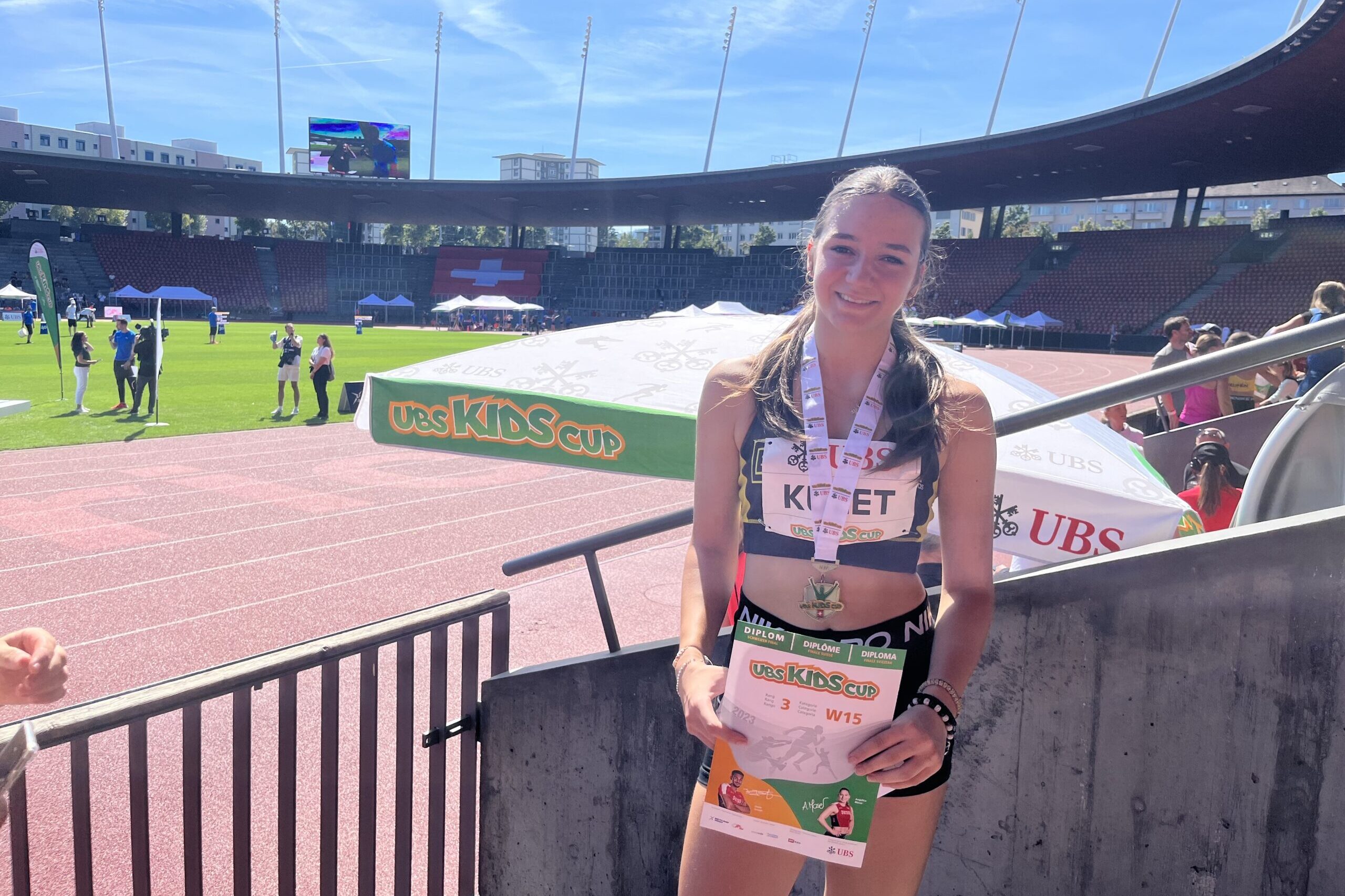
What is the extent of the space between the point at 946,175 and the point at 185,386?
36.0 metres

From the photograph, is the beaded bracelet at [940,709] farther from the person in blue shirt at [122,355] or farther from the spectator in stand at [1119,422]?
the person in blue shirt at [122,355]

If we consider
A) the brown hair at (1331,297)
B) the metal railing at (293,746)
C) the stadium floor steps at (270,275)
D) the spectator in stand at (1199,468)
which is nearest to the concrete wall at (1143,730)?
the metal railing at (293,746)

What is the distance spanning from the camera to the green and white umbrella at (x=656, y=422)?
3061 millimetres

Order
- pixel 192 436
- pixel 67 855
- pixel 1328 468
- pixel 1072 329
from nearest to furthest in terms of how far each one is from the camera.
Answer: pixel 1328 468
pixel 67 855
pixel 192 436
pixel 1072 329

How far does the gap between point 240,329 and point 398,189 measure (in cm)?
1340

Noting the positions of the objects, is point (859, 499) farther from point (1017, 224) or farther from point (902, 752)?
point (1017, 224)

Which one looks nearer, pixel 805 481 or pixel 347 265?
pixel 805 481

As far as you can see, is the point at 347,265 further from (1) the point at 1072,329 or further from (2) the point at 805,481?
(2) the point at 805,481

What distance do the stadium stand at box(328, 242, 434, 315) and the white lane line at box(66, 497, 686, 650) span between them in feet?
216

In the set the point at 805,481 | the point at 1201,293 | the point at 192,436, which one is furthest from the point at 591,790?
the point at 1201,293

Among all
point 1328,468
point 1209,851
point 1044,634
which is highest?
point 1328,468

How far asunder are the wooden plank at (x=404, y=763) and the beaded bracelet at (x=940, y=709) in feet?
4.94

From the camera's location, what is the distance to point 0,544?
8.07 meters

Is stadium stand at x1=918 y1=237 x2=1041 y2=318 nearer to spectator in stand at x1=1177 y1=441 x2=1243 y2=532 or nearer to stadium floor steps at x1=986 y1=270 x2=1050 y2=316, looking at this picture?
stadium floor steps at x1=986 y1=270 x2=1050 y2=316
